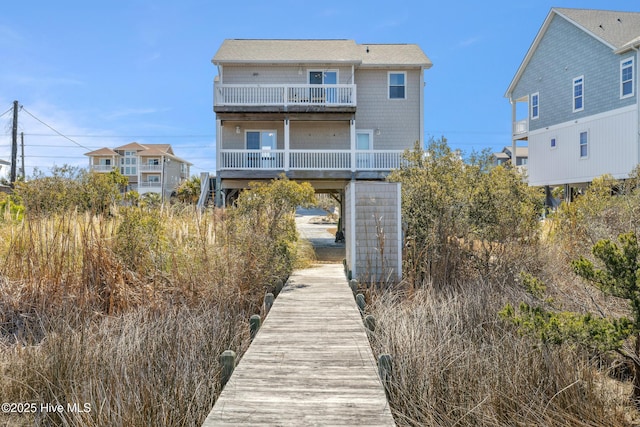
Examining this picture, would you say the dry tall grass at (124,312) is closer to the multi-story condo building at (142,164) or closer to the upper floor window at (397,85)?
the upper floor window at (397,85)

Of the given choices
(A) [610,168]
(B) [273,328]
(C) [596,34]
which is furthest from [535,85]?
(B) [273,328]

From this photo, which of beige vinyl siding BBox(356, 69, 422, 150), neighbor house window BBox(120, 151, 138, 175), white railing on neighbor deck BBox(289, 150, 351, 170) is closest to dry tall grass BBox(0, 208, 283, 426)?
white railing on neighbor deck BBox(289, 150, 351, 170)

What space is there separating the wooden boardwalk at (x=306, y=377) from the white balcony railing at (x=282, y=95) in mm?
13178

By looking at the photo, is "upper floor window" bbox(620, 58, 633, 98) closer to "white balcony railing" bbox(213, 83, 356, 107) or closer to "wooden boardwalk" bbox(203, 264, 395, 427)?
"white balcony railing" bbox(213, 83, 356, 107)

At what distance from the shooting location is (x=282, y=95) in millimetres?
18156

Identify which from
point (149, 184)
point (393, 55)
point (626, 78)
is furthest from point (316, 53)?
point (149, 184)

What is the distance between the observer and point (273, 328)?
17.1ft

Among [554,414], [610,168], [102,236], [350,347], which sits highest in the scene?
→ [610,168]

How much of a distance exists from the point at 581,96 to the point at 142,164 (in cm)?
4740

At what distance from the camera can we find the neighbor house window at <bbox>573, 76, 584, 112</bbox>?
19516 millimetres

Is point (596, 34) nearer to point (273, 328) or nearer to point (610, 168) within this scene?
point (610, 168)

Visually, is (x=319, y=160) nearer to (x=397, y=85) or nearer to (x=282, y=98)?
(x=282, y=98)

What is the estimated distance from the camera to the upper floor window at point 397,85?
19547 millimetres

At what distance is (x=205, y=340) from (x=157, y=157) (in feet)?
168
